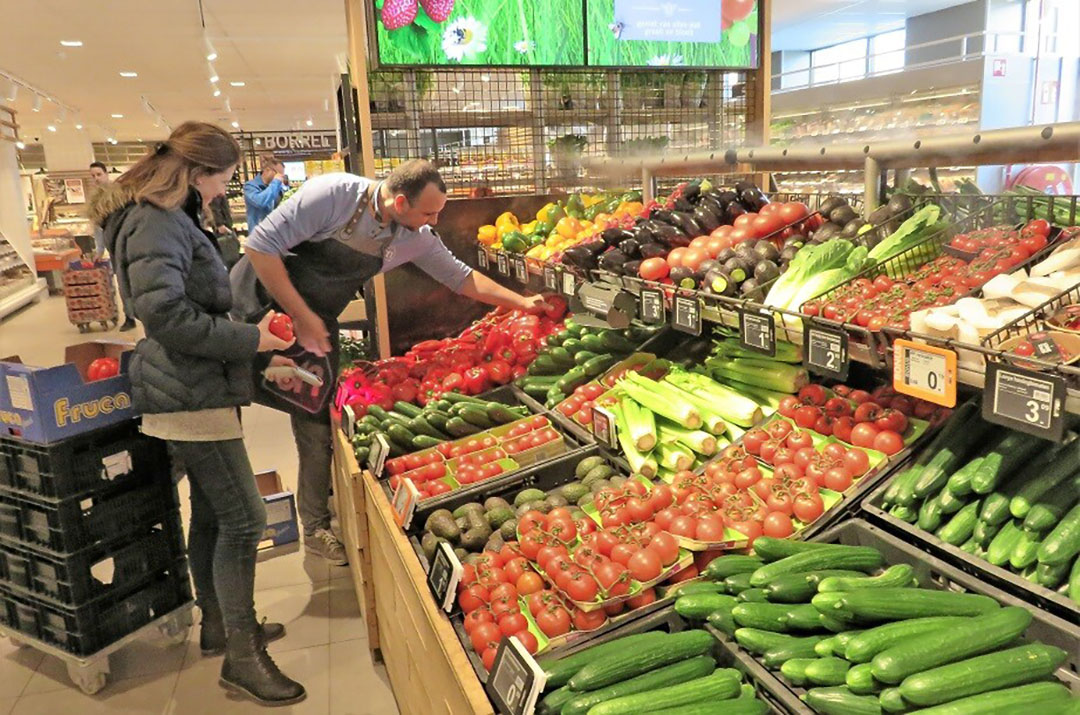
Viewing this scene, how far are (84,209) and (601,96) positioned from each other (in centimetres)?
268

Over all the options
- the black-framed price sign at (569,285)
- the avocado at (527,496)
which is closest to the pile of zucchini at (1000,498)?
the avocado at (527,496)

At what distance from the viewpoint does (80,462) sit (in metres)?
2.84

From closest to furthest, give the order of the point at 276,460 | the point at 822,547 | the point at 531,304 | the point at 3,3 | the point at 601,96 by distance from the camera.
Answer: the point at 822,547
the point at 531,304
the point at 601,96
the point at 276,460
the point at 3,3

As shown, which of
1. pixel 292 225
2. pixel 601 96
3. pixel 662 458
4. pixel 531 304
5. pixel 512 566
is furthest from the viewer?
pixel 601 96

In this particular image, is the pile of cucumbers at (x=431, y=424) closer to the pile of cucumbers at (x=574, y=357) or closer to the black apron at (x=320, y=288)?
the pile of cucumbers at (x=574, y=357)

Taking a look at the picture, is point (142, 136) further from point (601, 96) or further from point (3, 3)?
point (601, 96)

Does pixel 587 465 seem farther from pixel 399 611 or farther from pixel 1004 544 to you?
pixel 1004 544

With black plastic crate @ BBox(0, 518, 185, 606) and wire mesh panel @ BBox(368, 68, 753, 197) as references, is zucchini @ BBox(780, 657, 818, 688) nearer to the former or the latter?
black plastic crate @ BBox(0, 518, 185, 606)

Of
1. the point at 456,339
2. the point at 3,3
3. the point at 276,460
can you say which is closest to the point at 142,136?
the point at 3,3

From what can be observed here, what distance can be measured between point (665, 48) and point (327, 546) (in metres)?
2.95

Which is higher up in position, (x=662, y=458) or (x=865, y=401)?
(x=865, y=401)

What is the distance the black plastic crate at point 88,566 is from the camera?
9.50ft

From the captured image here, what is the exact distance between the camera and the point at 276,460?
5.54 meters

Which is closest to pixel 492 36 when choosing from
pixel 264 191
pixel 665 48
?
pixel 665 48
